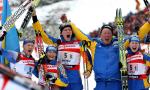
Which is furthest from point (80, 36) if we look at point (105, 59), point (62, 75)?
point (62, 75)

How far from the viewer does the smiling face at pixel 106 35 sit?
5.92m

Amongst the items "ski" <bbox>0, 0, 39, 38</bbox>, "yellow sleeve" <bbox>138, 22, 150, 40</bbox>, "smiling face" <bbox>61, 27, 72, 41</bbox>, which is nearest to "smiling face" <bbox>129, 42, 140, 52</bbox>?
"yellow sleeve" <bbox>138, 22, 150, 40</bbox>

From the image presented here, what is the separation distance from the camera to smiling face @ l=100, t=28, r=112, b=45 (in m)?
5.92

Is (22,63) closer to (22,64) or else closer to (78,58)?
(22,64)

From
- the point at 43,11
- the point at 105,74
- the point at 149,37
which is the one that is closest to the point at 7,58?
the point at 105,74

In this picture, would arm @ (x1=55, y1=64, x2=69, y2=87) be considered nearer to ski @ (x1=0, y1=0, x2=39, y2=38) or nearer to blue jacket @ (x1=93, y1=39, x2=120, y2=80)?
blue jacket @ (x1=93, y1=39, x2=120, y2=80)

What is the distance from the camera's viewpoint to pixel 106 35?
19.5ft

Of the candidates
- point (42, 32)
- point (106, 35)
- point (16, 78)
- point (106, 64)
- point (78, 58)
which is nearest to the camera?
point (16, 78)

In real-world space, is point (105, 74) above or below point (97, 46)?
below

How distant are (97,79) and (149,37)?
1126 mm

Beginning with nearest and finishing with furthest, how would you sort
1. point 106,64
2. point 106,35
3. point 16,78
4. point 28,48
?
point 16,78 < point 106,35 < point 106,64 < point 28,48

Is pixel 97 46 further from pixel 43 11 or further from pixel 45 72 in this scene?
pixel 43 11

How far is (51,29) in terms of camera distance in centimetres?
2142

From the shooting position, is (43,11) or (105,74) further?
(43,11)
